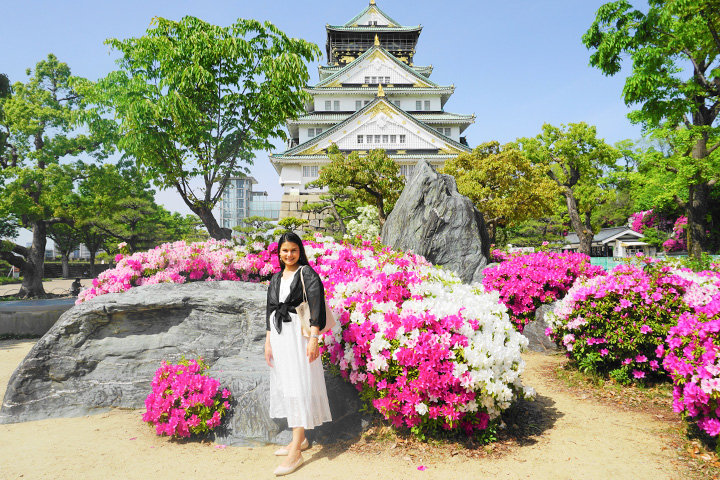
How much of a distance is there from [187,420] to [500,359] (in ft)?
11.1

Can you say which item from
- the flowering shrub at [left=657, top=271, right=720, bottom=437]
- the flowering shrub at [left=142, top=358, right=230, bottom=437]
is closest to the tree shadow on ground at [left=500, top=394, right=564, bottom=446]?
the flowering shrub at [left=657, top=271, right=720, bottom=437]

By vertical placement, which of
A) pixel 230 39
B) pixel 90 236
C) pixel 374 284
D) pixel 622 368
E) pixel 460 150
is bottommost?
pixel 622 368

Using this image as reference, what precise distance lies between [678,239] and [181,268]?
94.9 ft

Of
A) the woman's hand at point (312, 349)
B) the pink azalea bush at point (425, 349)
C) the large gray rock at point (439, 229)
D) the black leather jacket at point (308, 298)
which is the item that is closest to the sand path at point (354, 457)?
the pink azalea bush at point (425, 349)

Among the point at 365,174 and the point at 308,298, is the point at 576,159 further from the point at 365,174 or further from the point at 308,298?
the point at 308,298

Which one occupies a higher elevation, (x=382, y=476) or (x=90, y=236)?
(x=90, y=236)

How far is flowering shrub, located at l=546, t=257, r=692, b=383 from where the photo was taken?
554cm

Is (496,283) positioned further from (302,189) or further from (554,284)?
(302,189)

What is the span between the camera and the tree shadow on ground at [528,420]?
14.6ft

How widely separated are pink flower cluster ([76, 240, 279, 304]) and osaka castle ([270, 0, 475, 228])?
17991mm

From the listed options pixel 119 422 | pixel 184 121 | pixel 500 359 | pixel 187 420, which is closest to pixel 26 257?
pixel 184 121

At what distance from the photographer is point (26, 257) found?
1919 cm

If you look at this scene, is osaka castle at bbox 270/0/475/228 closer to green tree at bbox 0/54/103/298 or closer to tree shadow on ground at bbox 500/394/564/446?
green tree at bbox 0/54/103/298

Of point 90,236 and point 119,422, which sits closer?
point 119,422
